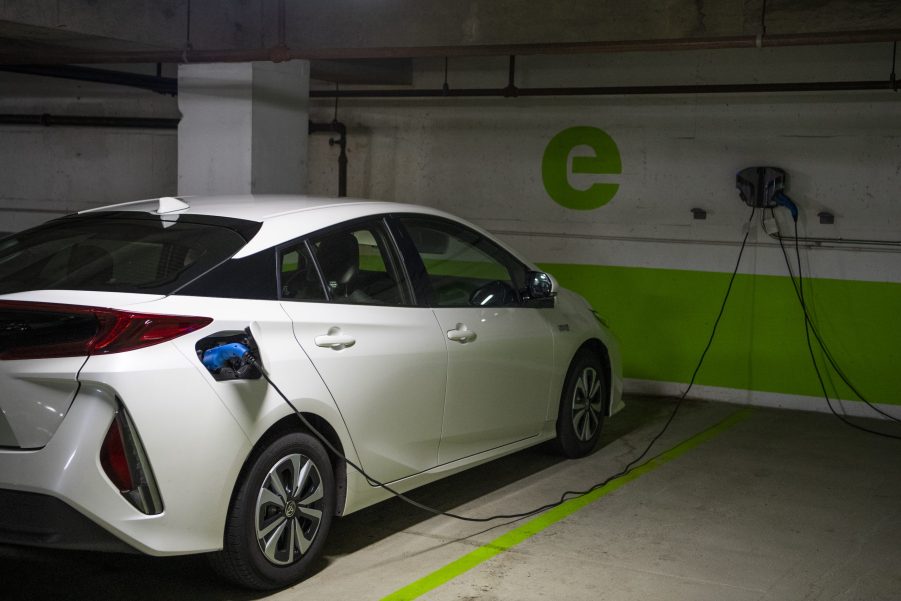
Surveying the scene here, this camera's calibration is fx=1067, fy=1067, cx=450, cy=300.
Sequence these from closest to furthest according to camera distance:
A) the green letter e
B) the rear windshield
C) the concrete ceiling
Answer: the rear windshield → the concrete ceiling → the green letter e

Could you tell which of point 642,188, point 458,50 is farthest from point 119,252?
point 642,188

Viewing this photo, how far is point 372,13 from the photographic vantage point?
7719mm

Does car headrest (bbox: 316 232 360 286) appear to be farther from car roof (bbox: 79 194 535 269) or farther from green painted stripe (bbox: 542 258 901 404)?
green painted stripe (bbox: 542 258 901 404)

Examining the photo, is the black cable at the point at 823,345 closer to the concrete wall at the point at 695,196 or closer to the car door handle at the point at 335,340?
the concrete wall at the point at 695,196

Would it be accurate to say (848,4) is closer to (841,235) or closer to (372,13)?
(841,235)

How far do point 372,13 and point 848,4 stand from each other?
10.6 feet

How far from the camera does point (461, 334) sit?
5.00 metres

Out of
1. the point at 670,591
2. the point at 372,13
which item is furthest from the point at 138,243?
the point at 372,13

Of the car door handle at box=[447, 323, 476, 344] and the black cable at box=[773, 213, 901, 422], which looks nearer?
the car door handle at box=[447, 323, 476, 344]

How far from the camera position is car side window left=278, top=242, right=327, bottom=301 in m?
4.19

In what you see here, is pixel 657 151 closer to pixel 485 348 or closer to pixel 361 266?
pixel 485 348

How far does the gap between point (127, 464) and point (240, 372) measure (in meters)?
0.51

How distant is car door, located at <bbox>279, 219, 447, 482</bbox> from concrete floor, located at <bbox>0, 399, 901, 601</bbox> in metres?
0.50

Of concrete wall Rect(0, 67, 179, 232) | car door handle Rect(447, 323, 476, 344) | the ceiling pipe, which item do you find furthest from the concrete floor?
concrete wall Rect(0, 67, 179, 232)
